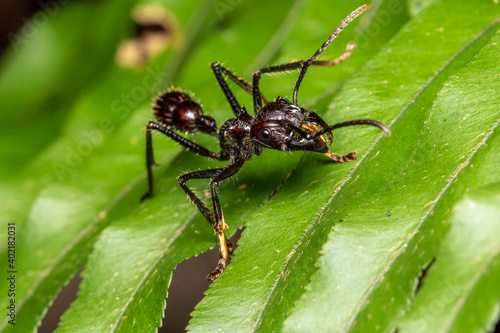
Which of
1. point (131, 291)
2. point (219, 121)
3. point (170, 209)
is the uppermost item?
point (219, 121)

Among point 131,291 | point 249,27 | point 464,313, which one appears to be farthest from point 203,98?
point 464,313

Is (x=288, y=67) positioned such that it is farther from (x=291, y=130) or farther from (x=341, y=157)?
(x=341, y=157)

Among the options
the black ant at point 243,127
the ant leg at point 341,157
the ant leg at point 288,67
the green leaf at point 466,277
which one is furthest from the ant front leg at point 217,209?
the green leaf at point 466,277

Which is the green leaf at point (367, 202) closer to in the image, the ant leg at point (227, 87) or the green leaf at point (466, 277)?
the green leaf at point (466, 277)

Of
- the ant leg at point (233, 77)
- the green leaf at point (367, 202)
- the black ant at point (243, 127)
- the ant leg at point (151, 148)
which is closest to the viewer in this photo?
the green leaf at point (367, 202)

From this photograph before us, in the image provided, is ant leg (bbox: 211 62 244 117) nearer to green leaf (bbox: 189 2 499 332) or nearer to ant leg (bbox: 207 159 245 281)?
ant leg (bbox: 207 159 245 281)

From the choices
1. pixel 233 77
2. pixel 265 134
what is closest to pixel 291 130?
pixel 265 134

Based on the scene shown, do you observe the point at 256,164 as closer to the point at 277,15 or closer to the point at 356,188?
the point at 356,188
